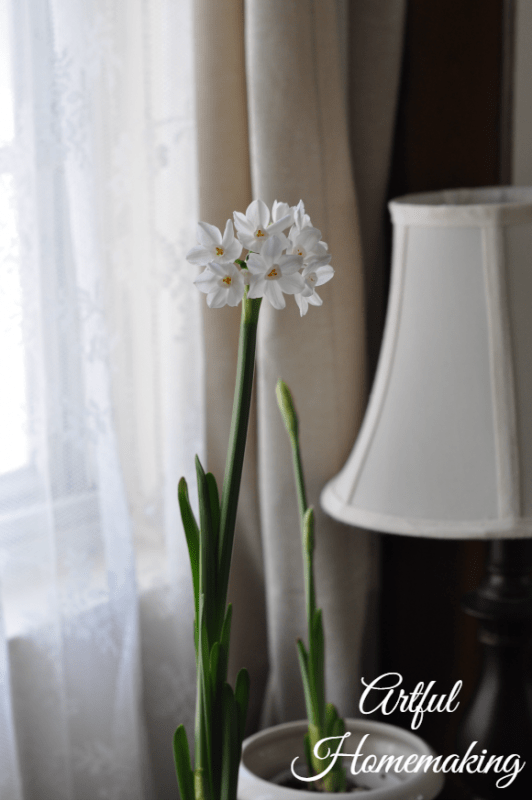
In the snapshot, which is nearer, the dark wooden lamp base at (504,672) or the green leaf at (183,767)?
the green leaf at (183,767)

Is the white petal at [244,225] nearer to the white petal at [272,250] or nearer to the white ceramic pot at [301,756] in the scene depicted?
the white petal at [272,250]

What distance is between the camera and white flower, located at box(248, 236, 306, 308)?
64 cm

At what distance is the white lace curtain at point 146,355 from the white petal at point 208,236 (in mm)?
365

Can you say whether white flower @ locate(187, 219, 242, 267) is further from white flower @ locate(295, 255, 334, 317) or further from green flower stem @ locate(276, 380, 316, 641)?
green flower stem @ locate(276, 380, 316, 641)

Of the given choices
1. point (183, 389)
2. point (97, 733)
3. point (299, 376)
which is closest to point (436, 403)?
point (299, 376)

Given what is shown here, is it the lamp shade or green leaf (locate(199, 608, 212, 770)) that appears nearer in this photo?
green leaf (locate(199, 608, 212, 770))

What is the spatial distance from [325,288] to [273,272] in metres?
0.53

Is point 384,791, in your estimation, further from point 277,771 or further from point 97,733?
point 97,733

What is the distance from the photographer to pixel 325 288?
116cm

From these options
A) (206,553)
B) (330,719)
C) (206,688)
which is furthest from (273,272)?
(330,719)

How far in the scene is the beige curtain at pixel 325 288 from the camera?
1.08 meters

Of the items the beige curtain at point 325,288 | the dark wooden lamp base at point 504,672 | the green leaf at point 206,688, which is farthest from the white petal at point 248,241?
the dark wooden lamp base at point 504,672

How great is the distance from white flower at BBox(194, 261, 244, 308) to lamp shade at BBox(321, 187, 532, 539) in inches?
15.9

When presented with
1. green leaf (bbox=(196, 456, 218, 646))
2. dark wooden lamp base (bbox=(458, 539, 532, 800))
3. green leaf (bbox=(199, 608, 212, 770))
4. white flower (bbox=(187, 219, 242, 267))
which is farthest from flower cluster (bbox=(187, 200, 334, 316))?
dark wooden lamp base (bbox=(458, 539, 532, 800))
